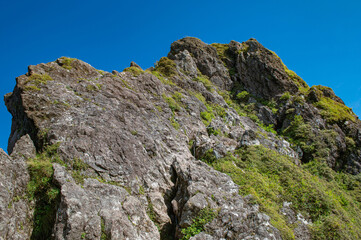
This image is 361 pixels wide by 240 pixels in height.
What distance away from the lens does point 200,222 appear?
1211cm

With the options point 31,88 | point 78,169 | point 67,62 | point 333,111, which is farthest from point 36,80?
point 333,111

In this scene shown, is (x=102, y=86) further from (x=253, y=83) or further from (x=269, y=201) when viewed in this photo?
(x=253, y=83)

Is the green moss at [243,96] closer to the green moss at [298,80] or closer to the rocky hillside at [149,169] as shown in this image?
the rocky hillside at [149,169]

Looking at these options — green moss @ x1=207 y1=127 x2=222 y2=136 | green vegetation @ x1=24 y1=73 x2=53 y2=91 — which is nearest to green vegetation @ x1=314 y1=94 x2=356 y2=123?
green moss @ x1=207 y1=127 x2=222 y2=136

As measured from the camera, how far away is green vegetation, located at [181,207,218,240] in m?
11.9

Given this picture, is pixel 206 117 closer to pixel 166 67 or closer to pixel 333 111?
pixel 166 67

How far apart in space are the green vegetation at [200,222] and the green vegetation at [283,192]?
10.7ft

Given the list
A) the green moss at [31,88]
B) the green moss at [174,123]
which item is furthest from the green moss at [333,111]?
the green moss at [31,88]

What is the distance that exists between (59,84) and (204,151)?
→ 1249 cm

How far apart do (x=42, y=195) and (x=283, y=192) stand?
584 inches

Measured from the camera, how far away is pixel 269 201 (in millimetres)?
15109

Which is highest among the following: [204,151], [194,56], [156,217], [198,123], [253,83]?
[194,56]

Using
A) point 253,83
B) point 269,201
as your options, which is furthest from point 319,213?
point 253,83

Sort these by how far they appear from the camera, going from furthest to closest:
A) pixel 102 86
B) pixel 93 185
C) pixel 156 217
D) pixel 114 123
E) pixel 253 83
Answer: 1. pixel 253 83
2. pixel 102 86
3. pixel 114 123
4. pixel 156 217
5. pixel 93 185
